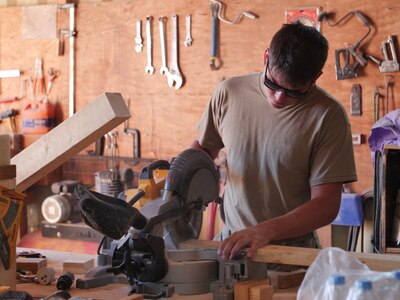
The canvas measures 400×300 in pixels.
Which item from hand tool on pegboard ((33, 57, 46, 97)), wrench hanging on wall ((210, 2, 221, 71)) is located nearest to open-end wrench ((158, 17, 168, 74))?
wrench hanging on wall ((210, 2, 221, 71))

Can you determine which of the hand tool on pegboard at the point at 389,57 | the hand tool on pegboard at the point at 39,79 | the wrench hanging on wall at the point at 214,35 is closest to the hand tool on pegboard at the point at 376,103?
the hand tool on pegboard at the point at 389,57

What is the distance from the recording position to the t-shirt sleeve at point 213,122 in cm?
262

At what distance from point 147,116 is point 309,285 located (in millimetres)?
3488

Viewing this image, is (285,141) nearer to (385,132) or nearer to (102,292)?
(102,292)

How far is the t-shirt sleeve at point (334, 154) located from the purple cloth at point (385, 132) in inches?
61.0

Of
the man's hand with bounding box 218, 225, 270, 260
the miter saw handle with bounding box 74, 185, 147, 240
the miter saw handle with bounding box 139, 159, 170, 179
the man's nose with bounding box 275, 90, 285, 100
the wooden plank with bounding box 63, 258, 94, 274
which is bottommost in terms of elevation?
the wooden plank with bounding box 63, 258, 94, 274

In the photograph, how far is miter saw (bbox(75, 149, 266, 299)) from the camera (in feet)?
6.07

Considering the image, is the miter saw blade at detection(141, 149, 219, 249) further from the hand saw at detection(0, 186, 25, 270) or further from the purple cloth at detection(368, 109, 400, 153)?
the purple cloth at detection(368, 109, 400, 153)

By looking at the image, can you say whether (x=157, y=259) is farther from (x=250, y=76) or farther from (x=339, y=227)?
(x=339, y=227)

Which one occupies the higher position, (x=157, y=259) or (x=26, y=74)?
(x=26, y=74)

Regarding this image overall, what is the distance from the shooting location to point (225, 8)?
4582mm

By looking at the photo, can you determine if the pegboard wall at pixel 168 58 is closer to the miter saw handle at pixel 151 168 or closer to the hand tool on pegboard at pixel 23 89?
the hand tool on pegboard at pixel 23 89

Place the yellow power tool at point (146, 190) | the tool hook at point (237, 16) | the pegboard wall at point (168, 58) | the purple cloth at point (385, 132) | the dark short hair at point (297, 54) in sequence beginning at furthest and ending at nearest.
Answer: the tool hook at point (237, 16)
the pegboard wall at point (168, 58)
the purple cloth at point (385, 132)
the dark short hair at point (297, 54)
the yellow power tool at point (146, 190)

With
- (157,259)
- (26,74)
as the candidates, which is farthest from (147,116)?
(157,259)
